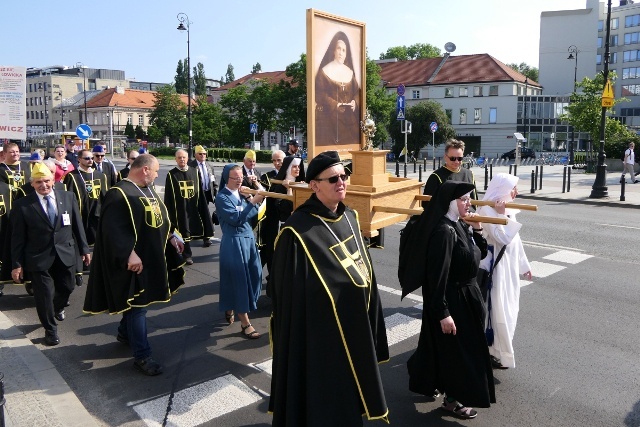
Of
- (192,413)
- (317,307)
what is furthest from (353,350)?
(192,413)

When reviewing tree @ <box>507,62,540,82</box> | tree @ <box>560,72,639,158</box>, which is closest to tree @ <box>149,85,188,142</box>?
tree @ <box>560,72,639,158</box>

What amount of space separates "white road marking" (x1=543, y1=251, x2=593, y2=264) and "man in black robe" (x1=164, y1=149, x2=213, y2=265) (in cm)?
649

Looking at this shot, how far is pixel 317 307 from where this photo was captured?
3.29m

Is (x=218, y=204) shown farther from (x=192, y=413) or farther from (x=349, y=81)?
(x=192, y=413)

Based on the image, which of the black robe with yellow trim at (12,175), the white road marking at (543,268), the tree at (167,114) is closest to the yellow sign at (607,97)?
the white road marking at (543,268)

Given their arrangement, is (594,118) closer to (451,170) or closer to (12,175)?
(451,170)

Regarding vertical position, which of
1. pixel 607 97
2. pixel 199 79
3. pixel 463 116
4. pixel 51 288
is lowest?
pixel 51 288

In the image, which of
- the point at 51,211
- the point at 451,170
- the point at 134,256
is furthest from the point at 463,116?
the point at 134,256

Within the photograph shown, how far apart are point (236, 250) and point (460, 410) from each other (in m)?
2.91

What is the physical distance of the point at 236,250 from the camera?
6.23 m

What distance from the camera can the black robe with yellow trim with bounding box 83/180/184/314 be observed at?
5273 millimetres

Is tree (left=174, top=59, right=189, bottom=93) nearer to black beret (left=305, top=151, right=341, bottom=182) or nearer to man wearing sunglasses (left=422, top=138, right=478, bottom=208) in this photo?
man wearing sunglasses (left=422, top=138, right=478, bottom=208)

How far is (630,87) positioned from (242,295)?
328 ft

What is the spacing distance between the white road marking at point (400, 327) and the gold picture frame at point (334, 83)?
2.14 metres
